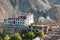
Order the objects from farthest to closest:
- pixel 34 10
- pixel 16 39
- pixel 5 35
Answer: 1. pixel 34 10
2. pixel 5 35
3. pixel 16 39

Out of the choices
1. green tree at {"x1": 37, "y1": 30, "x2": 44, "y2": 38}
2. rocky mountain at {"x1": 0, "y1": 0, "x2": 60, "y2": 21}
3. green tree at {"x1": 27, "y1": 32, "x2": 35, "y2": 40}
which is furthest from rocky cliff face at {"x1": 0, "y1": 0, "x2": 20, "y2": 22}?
green tree at {"x1": 27, "y1": 32, "x2": 35, "y2": 40}

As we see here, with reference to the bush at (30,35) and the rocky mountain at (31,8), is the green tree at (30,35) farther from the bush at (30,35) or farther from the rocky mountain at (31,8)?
the rocky mountain at (31,8)

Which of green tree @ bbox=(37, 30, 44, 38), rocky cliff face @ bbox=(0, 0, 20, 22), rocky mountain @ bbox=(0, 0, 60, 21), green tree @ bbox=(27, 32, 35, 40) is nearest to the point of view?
green tree @ bbox=(27, 32, 35, 40)

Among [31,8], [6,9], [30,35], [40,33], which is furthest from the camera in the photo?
[31,8]

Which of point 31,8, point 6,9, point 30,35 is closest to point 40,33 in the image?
point 30,35

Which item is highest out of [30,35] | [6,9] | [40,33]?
[6,9]

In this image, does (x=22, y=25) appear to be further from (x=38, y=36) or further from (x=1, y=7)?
(x=1, y=7)

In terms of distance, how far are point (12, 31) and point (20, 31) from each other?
3.19 ft

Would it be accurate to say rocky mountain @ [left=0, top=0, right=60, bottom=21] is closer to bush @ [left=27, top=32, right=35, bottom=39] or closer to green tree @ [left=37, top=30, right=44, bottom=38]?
green tree @ [left=37, top=30, right=44, bottom=38]

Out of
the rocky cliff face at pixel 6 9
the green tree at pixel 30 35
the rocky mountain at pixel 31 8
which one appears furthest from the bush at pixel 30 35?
the rocky cliff face at pixel 6 9

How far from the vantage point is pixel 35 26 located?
3734 centimetres

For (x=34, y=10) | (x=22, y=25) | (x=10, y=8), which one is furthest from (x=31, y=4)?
(x=22, y=25)

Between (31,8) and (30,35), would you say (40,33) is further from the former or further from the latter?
(31,8)

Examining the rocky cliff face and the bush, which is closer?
the bush
